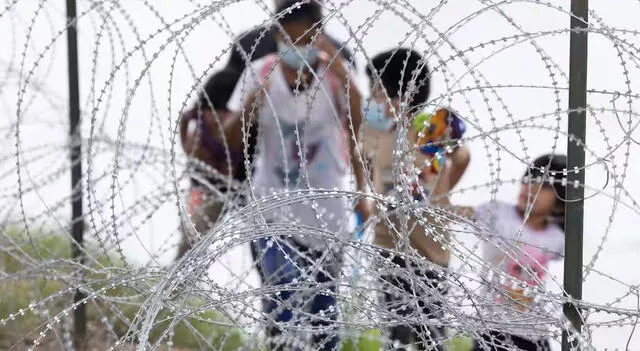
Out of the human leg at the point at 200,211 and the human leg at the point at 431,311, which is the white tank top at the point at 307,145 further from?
the human leg at the point at 431,311

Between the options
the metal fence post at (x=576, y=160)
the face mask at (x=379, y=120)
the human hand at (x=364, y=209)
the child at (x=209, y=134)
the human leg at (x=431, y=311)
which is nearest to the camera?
the human leg at (x=431, y=311)

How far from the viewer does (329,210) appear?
401cm

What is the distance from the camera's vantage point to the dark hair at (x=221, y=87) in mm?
4457

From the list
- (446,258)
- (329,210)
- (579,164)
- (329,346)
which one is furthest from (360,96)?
(579,164)

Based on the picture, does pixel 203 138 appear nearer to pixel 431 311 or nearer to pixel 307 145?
pixel 307 145

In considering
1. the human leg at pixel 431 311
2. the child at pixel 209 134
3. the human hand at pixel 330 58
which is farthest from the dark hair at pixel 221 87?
the human leg at pixel 431 311

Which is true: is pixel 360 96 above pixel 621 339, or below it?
above

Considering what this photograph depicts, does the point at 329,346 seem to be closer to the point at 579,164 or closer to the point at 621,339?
the point at 621,339

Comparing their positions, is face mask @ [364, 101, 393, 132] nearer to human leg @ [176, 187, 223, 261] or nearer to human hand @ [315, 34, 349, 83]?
human hand @ [315, 34, 349, 83]

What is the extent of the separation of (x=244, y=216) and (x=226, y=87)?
2.29 m

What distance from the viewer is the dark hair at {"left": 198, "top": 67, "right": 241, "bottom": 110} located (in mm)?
4457

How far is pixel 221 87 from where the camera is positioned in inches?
176

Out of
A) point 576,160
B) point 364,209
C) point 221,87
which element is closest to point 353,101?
point 364,209

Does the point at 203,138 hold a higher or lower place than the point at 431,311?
higher
